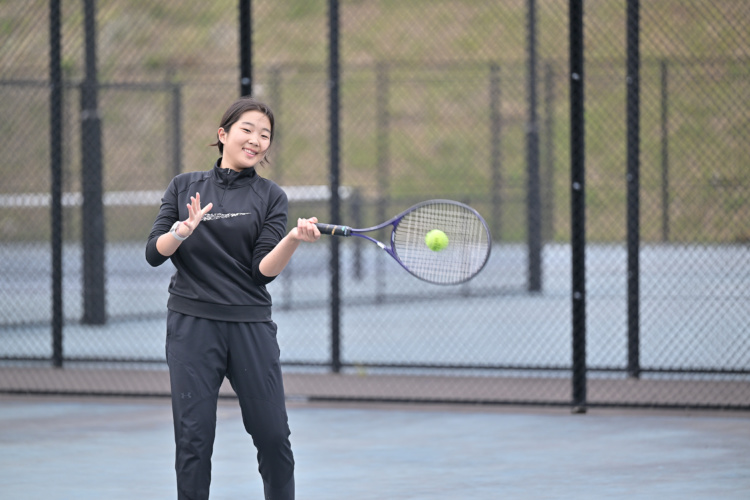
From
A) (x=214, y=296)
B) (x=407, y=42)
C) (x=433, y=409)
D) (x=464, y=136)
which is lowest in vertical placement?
(x=433, y=409)

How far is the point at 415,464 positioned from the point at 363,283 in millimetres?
9616

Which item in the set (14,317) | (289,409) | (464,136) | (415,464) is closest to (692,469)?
(415,464)

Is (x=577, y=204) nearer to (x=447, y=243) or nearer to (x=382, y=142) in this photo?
(x=447, y=243)

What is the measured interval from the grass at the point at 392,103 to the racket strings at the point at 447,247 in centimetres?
1463

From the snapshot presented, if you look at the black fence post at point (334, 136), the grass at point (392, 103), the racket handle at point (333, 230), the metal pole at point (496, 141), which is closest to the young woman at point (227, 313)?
the racket handle at point (333, 230)

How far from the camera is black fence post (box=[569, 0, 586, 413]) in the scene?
6602 millimetres

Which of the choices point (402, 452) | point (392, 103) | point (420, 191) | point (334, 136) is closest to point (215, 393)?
point (402, 452)

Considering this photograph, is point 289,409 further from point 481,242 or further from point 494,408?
point 481,242

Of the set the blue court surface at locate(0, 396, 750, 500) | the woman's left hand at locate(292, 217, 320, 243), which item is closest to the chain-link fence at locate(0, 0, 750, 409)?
the blue court surface at locate(0, 396, 750, 500)

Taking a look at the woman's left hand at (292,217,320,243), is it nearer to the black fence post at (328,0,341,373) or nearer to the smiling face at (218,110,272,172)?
the smiling face at (218,110,272,172)

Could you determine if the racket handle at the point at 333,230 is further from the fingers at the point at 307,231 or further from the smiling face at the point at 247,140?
the smiling face at the point at 247,140

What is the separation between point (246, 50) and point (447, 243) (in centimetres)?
314

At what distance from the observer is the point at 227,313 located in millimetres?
3883

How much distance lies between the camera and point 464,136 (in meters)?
25.3
